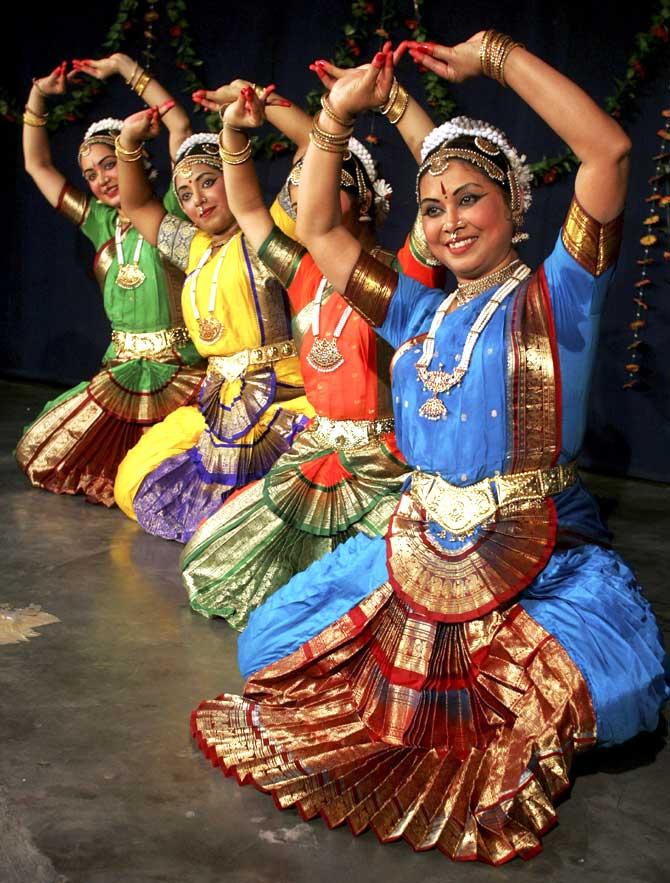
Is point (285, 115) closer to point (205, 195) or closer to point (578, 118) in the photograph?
point (205, 195)

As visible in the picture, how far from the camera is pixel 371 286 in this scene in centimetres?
246

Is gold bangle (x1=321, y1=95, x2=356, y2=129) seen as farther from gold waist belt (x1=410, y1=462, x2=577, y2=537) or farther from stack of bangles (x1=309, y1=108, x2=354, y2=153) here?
gold waist belt (x1=410, y1=462, x2=577, y2=537)

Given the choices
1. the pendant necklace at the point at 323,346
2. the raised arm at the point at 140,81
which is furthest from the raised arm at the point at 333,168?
the raised arm at the point at 140,81

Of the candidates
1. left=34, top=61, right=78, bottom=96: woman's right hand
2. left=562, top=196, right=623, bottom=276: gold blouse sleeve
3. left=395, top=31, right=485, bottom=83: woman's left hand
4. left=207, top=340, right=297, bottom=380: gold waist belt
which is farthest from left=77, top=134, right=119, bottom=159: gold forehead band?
left=562, top=196, right=623, bottom=276: gold blouse sleeve

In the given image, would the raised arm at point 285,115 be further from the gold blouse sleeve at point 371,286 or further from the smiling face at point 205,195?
the gold blouse sleeve at point 371,286

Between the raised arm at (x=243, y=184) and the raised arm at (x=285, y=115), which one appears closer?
the raised arm at (x=243, y=184)

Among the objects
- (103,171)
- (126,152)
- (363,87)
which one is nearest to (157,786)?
(363,87)

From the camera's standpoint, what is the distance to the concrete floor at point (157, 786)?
192cm

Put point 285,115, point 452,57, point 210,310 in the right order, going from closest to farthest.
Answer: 1. point 452,57
2. point 285,115
3. point 210,310

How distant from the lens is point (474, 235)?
7.54 ft

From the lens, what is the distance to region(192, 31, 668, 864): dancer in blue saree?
2.09 meters

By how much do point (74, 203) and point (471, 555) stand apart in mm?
3204

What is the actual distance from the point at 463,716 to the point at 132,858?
0.72 metres

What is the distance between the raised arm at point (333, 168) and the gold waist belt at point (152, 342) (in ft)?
7.18
